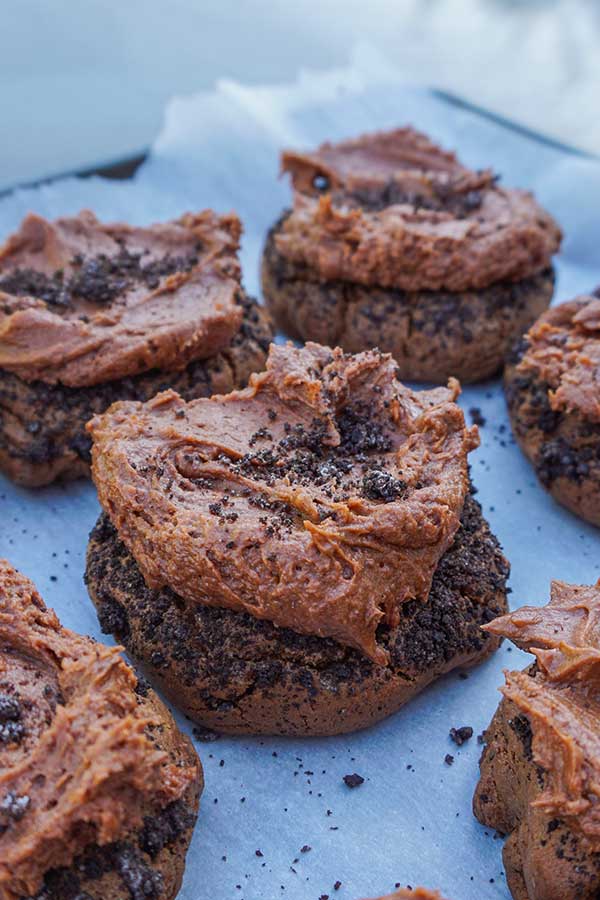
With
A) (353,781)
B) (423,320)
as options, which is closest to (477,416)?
(423,320)

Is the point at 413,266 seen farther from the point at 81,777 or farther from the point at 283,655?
the point at 81,777

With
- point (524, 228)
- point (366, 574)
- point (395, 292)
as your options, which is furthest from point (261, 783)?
point (524, 228)

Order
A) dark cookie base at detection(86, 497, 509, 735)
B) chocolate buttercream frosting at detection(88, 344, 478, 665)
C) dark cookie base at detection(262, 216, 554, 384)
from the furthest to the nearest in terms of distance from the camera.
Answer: dark cookie base at detection(262, 216, 554, 384), dark cookie base at detection(86, 497, 509, 735), chocolate buttercream frosting at detection(88, 344, 478, 665)

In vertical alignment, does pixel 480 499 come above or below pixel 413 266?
below

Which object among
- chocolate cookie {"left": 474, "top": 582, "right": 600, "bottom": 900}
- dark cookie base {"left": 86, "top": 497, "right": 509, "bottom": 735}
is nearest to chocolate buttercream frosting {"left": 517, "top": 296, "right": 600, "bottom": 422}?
dark cookie base {"left": 86, "top": 497, "right": 509, "bottom": 735}

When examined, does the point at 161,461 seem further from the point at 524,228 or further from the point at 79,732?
the point at 524,228

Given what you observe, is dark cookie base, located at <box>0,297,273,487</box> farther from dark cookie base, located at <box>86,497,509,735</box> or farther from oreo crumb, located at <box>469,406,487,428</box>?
oreo crumb, located at <box>469,406,487,428</box>

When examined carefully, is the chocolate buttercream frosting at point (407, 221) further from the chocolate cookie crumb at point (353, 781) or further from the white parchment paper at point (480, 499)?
the chocolate cookie crumb at point (353, 781)
